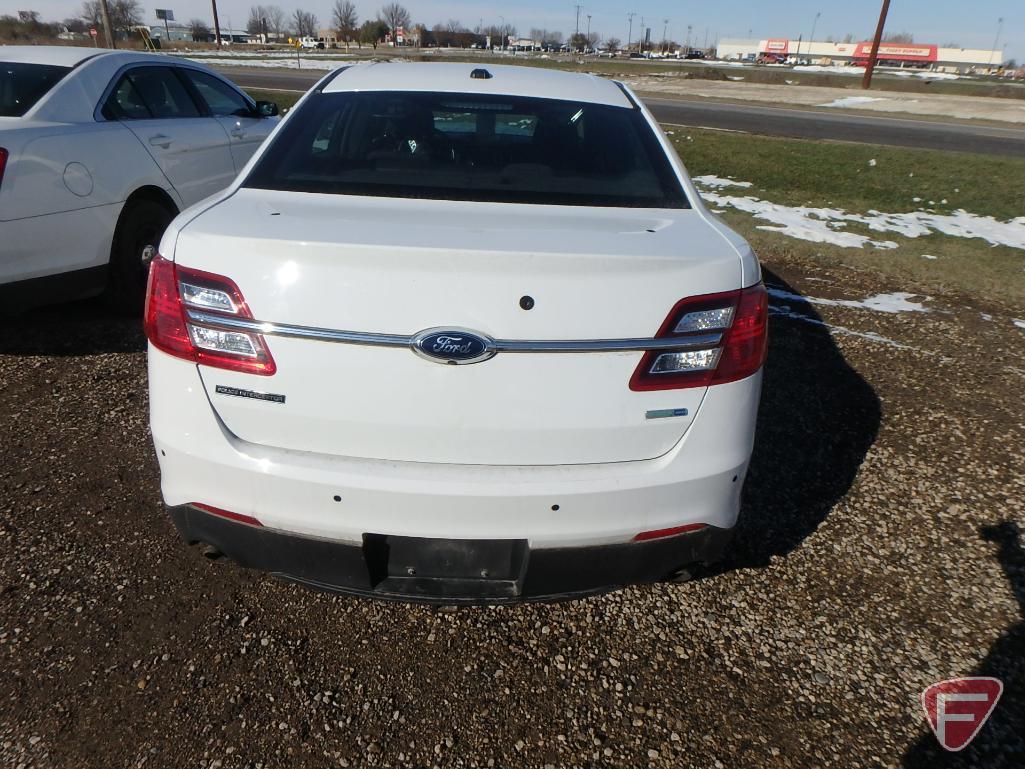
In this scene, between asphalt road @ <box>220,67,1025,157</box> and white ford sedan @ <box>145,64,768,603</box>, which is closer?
white ford sedan @ <box>145,64,768,603</box>

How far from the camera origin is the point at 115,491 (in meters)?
2.93

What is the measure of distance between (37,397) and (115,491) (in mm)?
1212

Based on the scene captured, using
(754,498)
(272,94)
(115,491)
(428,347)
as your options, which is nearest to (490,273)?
(428,347)

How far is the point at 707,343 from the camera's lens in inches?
69.4

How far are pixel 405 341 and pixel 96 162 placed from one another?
11.6ft

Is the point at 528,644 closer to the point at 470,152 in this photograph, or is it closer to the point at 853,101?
the point at 470,152

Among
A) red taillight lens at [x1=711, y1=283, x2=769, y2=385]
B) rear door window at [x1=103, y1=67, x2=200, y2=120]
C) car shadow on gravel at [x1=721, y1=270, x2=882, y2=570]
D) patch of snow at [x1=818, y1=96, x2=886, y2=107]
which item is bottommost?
patch of snow at [x1=818, y1=96, x2=886, y2=107]

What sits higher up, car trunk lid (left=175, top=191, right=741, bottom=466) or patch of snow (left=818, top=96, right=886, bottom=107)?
car trunk lid (left=175, top=191, right=741, bottom=466)

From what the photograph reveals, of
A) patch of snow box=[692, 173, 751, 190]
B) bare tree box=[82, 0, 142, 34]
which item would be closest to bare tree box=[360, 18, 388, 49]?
bare tree box=[82, 0, 142, 34]

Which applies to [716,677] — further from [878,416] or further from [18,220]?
[18,220]

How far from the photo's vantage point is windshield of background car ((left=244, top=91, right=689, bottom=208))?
2.27 meters

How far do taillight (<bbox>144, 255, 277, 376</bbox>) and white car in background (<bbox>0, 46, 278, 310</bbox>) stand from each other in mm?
2541

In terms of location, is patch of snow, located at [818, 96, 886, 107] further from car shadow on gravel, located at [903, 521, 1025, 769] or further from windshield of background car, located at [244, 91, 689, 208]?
car shadow on gravel, located at [903, 521, 1025, 769]

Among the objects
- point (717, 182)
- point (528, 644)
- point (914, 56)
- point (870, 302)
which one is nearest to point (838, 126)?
point (717, 182)
